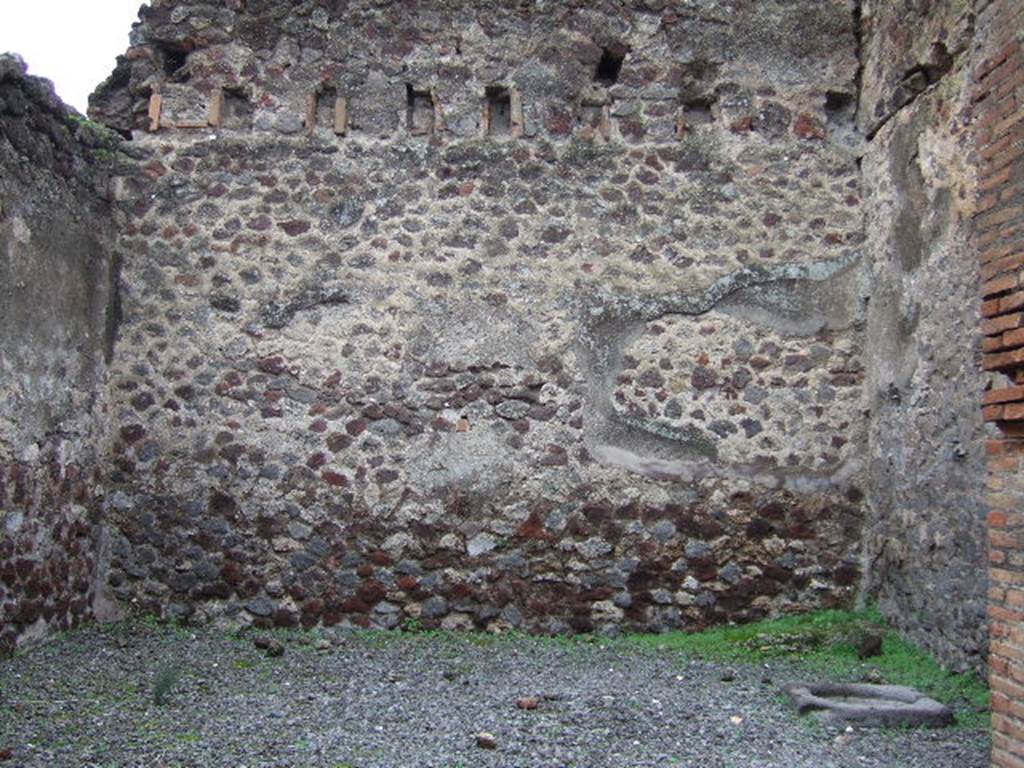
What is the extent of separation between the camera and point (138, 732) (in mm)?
4176

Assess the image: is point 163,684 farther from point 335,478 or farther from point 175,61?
point 175,61

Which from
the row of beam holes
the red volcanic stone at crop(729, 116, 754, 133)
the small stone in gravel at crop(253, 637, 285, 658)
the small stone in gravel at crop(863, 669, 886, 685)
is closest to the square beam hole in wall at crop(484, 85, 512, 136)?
the row of beam holes

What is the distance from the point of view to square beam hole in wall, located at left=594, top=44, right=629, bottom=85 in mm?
A: 6879

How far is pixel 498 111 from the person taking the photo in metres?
6.88

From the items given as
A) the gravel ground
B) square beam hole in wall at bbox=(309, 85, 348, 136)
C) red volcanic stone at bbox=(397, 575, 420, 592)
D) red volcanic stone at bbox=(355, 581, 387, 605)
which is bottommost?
the gravel ground

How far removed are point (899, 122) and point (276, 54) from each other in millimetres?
4082

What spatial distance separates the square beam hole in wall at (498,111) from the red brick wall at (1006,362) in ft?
12.1

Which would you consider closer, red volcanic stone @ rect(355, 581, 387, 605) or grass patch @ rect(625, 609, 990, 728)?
grass patch @ rect(625, 609, 990, 728)

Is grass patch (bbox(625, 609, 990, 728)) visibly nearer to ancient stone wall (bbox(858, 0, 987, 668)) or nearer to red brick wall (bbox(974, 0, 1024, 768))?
ancient stone wall (bbox(858, 0, 987, 668))

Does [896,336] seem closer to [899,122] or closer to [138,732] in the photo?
[899,122]

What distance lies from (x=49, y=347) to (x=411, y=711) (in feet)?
9.78

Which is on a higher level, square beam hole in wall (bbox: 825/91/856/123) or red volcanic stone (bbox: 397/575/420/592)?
square beam hole in wall (bbox: 825/91/856/123)

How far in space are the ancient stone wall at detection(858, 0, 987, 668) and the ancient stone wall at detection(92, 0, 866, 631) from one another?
243mm

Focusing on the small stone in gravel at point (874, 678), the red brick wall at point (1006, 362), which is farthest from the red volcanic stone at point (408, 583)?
the red brick wall at point (1006, 362)
